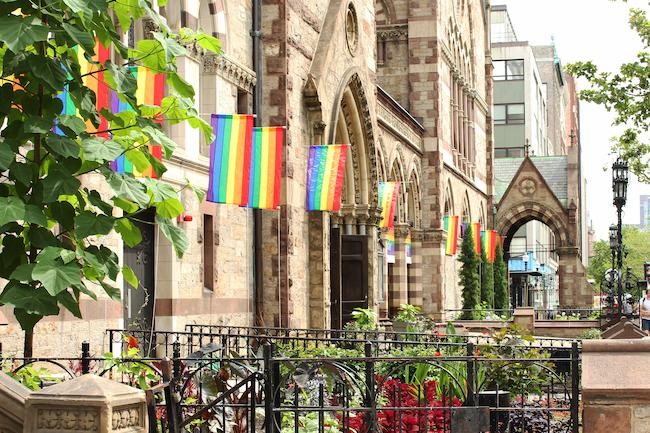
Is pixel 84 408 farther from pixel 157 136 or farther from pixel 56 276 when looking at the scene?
pixel 157 136

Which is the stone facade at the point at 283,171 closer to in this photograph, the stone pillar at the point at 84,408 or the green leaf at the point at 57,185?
the green leaf at the point at 57,185

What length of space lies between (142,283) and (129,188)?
11707 mm

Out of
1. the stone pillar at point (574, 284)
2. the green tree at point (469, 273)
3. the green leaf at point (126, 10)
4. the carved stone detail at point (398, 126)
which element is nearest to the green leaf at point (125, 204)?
the green leaf at point (126, 10)

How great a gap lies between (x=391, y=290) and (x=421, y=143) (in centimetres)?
584

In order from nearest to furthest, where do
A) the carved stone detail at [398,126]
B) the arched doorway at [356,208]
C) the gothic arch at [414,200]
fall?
the arched doorway at [356,208], the carved stone detail at [398,126], the gothic arch at [414,200]

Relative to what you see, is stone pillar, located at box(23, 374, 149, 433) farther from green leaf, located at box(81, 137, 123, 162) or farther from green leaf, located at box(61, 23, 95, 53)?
green leaf, located at box(61, 23, 95, 53)

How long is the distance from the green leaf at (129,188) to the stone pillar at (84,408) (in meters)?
1.52

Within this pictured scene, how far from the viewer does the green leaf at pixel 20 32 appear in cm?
731

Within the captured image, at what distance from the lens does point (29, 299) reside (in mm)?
7648

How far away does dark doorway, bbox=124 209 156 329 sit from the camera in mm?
19344

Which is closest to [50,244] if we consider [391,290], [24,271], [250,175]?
[24,271]

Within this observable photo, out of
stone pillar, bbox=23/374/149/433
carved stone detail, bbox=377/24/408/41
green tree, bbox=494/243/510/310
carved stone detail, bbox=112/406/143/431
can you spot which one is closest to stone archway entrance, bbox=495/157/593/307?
Result: green tree, bbox=494/243/510/310

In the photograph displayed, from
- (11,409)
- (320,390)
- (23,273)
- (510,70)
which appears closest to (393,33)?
(320,390)

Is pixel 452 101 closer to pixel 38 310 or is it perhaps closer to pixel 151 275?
pixel 151 275
